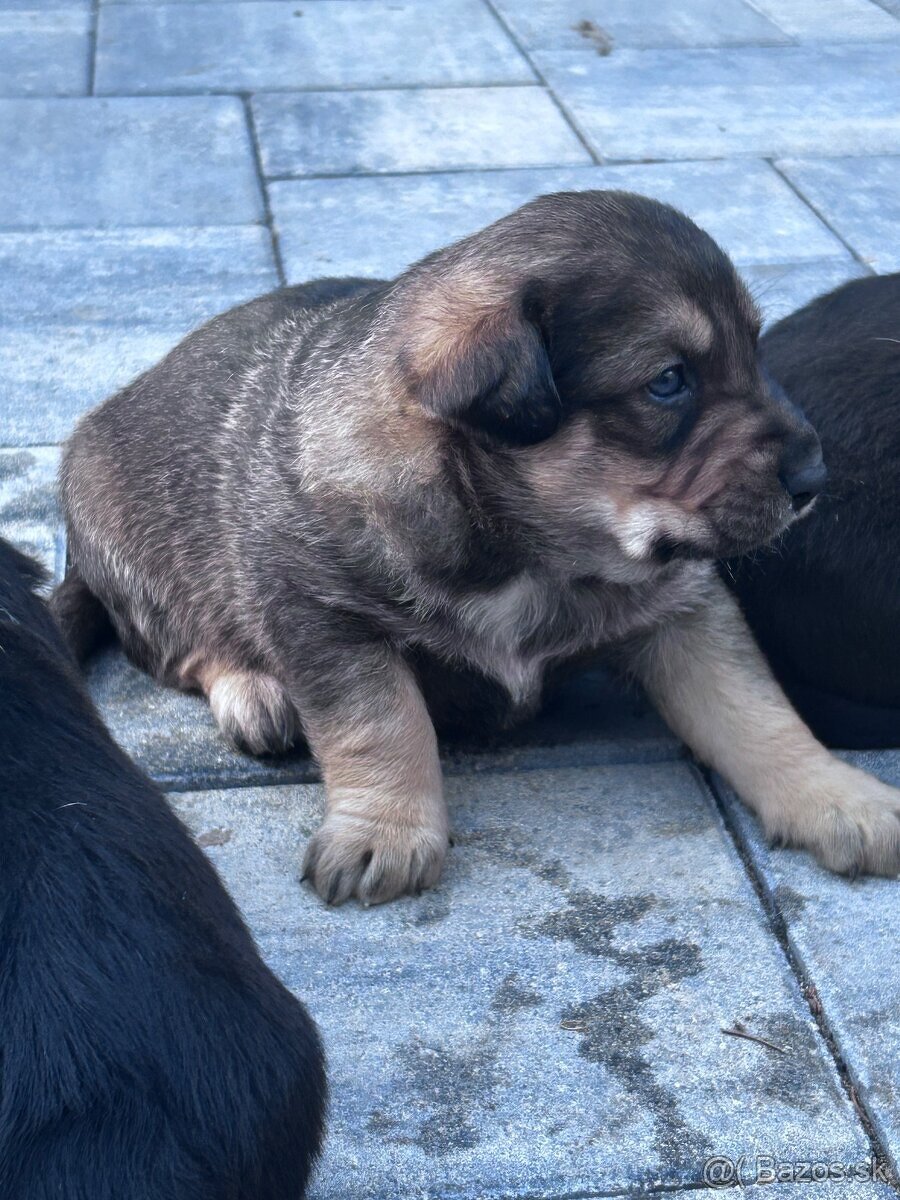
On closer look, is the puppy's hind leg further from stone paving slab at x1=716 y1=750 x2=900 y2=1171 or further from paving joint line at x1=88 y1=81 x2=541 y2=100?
paving joint line at x1=88 y1=81 x2=541 y2=100

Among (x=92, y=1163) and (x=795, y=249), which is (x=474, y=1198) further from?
(x=795, y=249)

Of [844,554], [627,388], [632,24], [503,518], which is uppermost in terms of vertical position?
[627,388]

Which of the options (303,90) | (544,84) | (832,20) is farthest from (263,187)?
(832,20)

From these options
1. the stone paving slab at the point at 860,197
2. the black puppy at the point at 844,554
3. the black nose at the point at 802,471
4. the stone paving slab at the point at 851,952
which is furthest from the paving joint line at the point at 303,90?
the stone paving slab at the point at 851,952

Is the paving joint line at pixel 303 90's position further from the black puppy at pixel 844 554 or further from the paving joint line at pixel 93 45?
the black puppy at pixel 844 554

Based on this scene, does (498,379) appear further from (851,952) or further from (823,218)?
(823,218)

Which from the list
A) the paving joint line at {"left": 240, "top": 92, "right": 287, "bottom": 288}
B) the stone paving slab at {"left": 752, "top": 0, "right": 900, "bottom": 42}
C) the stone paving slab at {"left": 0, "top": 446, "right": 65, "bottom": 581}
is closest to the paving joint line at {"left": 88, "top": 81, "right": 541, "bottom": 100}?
the paving joint line at {"left": 240, "top": 92, "right": 287, "bottom": 288}

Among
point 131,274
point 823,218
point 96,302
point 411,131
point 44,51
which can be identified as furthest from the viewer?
point 44,51

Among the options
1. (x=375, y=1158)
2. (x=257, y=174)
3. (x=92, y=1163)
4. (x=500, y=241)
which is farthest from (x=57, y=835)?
(x=257, y=174)
